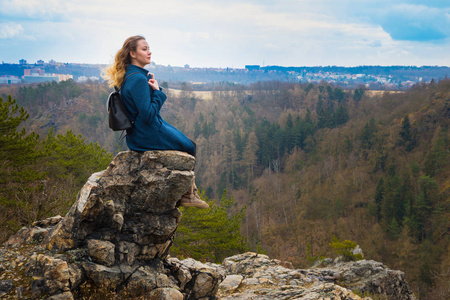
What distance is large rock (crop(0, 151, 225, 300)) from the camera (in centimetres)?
582

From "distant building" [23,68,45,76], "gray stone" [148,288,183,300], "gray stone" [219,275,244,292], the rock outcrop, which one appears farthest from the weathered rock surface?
"distant building" [23,68,45,76]

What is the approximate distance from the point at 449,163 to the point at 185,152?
209 ft

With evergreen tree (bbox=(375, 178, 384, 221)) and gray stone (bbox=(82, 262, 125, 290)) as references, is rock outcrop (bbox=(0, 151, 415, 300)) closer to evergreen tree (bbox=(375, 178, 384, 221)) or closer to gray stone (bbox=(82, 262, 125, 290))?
gray stone (bbox=(82, 262, 125, 290))

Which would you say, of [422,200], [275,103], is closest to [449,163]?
[422,200]

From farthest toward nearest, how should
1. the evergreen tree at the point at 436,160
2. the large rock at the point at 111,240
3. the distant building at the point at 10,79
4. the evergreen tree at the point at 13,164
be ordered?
the distant building at the point at 10,79
the evergreen tree at the point at 436,160
the evergreen tree at the point at 13,164
the large rock at the point at 111,240

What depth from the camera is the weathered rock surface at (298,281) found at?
930 centimetres

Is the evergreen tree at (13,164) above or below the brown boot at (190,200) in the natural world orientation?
below

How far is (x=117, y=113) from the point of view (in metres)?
6.20

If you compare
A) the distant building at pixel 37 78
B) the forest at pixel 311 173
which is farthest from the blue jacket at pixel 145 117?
the distant building at pixel 37 78

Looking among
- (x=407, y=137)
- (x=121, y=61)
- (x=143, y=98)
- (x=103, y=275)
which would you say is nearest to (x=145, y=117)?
(x=143, y=98)

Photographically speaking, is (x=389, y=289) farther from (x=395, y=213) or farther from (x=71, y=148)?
(x=395, y=213)

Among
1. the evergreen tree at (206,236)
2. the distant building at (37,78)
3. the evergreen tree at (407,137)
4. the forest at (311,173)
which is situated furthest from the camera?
the distant building at (37,78)

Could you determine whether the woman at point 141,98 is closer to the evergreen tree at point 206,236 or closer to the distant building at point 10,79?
the evergreen tree at point 206,236

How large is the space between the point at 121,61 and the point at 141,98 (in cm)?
91
